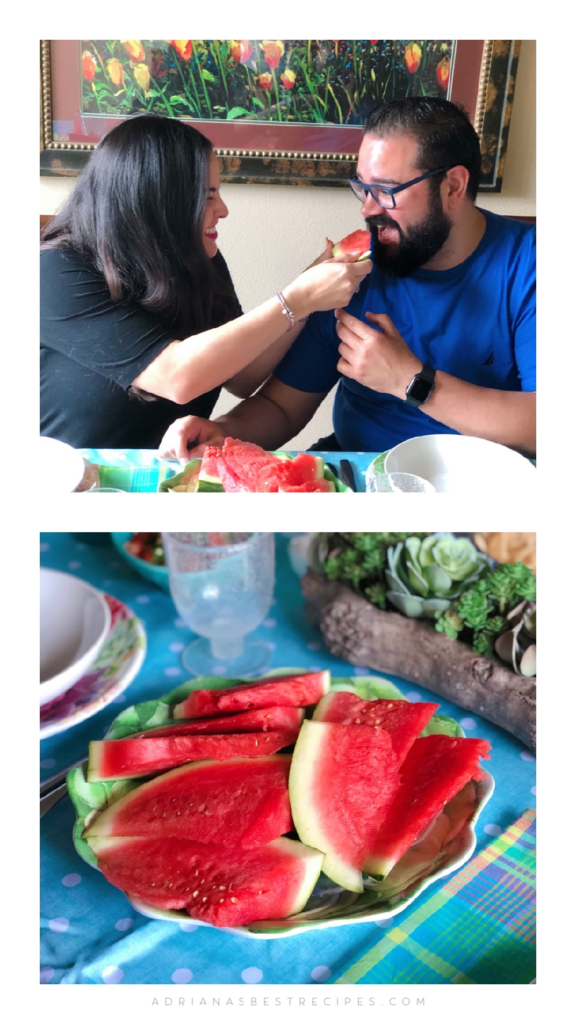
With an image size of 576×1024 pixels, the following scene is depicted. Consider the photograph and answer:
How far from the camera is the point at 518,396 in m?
0.56

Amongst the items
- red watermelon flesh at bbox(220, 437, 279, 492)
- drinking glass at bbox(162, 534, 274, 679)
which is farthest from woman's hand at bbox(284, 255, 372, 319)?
drinking glass at bbox(162, 534, 274, 679)

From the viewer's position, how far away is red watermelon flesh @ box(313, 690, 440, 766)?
643 mm

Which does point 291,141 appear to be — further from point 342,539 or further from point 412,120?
point 342,539

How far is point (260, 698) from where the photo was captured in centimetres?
70

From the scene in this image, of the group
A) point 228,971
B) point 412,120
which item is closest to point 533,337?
point 412,120

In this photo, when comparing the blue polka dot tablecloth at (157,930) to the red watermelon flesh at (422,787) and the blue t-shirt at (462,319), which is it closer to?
the red watermelon flesh at (422,787)

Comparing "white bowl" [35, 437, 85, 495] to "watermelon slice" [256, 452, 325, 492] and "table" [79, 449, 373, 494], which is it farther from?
"watermelon slice" [256, 452, 325, 492]

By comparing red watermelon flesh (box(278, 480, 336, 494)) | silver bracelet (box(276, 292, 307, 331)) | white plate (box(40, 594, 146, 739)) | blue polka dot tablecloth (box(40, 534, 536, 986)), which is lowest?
blue polka dot tablecloth (box(40, 534, 536, 986))

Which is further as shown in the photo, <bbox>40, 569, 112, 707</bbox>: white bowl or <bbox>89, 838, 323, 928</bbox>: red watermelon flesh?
<bbox>40, 569, 112, 707</bbox>: white bowl

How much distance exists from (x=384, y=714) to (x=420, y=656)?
0.13 meters

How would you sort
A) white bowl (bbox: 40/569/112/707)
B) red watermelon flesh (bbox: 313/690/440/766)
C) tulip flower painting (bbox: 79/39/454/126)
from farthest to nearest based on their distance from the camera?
white bowl (bbox: 40/569/112/707)
red watermelon flesh (bbox: 313/690/440/766)
tulip flower painting (bbox: 79/39/454/126)

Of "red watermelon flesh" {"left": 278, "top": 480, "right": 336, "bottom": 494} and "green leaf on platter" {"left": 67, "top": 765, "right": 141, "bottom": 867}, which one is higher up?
"red watermelon flesh" {"left": 278, "top": 480, "right": 336, "bottom": 494}

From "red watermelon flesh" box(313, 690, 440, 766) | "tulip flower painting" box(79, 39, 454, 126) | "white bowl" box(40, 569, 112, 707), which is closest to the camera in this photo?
"tulip flower painting" box(79, 39, 454, 126)
